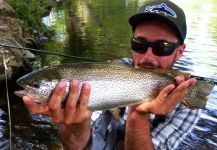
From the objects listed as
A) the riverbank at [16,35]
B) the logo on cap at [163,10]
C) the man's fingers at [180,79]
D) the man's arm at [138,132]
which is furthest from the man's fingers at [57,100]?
the riverbank at [16,35]

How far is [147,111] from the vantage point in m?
3.41

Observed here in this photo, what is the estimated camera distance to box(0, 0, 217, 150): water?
26.5 feet

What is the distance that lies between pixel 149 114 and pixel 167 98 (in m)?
0.40

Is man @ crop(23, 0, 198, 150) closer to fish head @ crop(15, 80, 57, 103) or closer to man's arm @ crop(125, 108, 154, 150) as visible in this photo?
man's arm @ crop(125, 108, 154, 150)

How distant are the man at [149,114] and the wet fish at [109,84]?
0.11 meters

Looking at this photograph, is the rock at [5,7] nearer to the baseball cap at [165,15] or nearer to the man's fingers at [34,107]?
the baseball cap at [165,15]

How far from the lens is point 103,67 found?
3.23m

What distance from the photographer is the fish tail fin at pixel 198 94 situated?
11.7 ft

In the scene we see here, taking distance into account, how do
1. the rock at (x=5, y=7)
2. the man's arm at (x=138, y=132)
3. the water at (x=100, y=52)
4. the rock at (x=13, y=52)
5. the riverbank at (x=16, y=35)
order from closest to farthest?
the man's arm at (x=138, y=132) → the water at (x=100, y=52) → the rock at (x=13, y=52) → the riverbank at (x=16, y=35) → the rock at (x=5, y=7)

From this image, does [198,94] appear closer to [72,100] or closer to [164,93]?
[164,93]

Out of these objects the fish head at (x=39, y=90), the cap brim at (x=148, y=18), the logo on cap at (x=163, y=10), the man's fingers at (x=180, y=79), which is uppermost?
the logo on cap at (x=163, y=10)

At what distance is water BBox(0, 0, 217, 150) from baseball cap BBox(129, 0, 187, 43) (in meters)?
4.19

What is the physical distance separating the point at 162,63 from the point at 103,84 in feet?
2.99

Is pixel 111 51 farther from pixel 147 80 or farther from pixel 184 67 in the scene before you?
pixel 147 80
